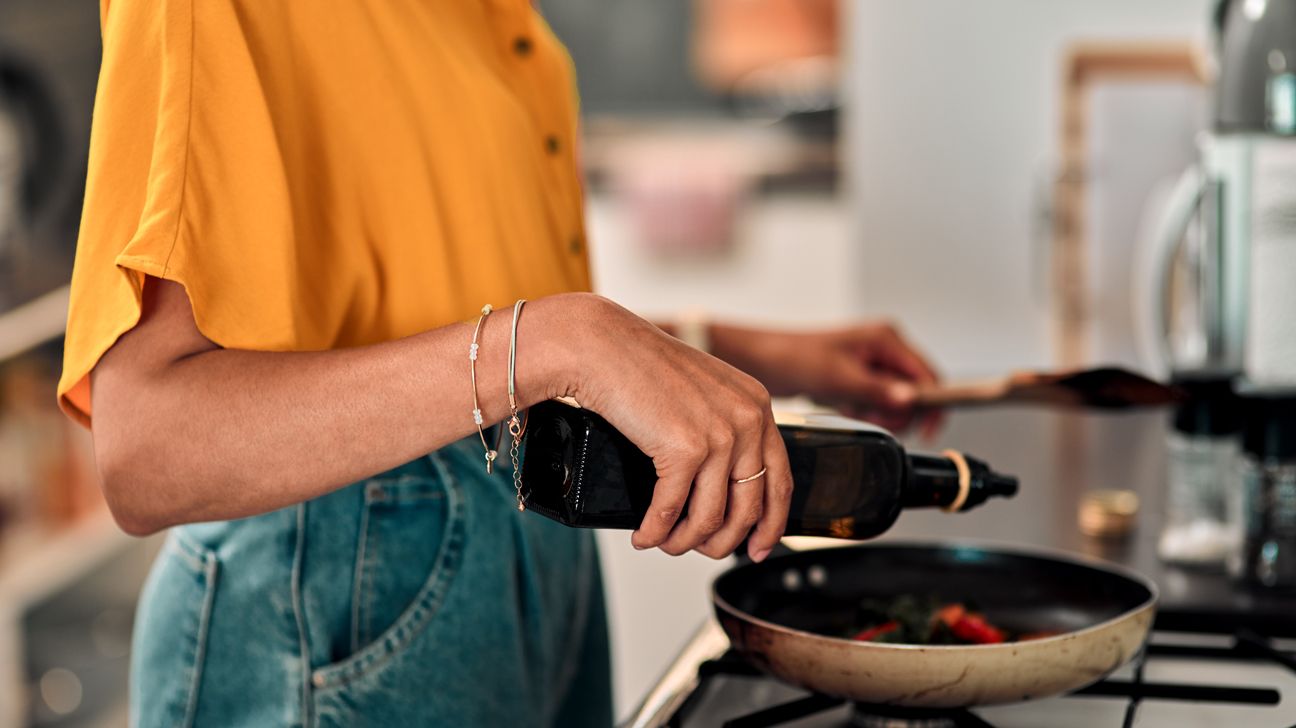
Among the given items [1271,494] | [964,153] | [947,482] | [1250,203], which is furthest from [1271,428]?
[964,153]

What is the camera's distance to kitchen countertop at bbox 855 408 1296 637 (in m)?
0.93

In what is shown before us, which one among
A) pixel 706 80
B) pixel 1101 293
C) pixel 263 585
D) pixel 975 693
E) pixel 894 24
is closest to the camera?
pixel 975 693

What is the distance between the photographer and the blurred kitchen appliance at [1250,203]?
3.60 feet

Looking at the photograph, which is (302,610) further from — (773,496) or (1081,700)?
(1081,700)

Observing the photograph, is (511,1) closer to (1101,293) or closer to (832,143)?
(1101,293)

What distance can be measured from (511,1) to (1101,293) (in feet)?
5.40

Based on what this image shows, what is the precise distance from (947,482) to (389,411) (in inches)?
11.9

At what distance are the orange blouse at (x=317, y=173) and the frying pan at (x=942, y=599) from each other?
0.27 meters

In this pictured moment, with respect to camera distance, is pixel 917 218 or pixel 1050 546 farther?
pixel 917 218

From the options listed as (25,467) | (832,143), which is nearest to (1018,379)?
(25,467)

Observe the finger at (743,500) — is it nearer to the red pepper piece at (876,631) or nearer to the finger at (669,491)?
the finger at (669,491)

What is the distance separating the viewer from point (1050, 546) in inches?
43.3

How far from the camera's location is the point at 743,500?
2.16 feet

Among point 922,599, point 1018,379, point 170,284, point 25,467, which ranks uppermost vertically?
point 170,284
